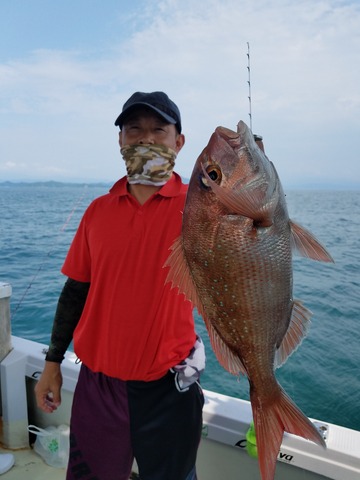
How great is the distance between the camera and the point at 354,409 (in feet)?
18.5

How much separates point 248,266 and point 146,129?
1.05 metres

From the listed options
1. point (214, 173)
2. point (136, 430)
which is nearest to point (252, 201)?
point (214, 173)

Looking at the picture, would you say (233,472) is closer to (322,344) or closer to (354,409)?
(354,409)

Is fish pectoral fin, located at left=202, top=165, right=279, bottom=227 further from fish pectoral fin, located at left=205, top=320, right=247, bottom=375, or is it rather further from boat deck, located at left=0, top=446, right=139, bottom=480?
boat deck, located at left=0, top=446, right=139, bottom=480

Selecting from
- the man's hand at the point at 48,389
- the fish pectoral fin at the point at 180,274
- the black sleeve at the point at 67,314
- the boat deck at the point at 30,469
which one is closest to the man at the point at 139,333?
the black sleeve at the point at 67,314

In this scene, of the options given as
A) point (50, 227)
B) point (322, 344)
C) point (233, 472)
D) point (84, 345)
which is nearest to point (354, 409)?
point (322, 344)

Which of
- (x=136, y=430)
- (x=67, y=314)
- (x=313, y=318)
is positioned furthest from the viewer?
(x=313, y=318)

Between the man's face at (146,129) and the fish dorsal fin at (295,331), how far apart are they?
1.08 metres

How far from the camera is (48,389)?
2.31m

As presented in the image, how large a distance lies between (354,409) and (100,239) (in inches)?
203

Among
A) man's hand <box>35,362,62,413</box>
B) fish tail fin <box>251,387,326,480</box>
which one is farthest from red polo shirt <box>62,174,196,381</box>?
Result: fish tail fin <box>251,387,326,480</box>

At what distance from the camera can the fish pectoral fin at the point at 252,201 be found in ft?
4.43

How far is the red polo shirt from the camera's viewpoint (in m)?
1.96

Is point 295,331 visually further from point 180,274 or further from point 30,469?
point 30,469
